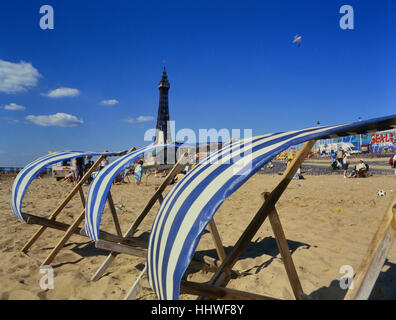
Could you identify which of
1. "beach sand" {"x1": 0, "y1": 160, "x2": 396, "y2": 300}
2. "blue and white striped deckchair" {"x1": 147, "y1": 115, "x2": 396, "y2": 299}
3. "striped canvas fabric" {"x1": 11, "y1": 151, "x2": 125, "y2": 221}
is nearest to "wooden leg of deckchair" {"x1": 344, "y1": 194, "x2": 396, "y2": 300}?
"blue and white striped deckchair" {"x1": 147, "y1": 115, "x2": 396, "y2": 299}

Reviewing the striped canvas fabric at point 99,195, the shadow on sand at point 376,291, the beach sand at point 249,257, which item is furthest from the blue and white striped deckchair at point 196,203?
the shadow on sand at point 376,291

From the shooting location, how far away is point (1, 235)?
4.83 meters

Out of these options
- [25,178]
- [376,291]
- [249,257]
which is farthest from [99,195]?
[376,291]

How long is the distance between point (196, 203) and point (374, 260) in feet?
2.99

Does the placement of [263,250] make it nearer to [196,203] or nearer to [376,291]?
[376,291]

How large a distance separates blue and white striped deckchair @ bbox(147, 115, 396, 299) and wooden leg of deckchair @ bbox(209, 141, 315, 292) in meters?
0.31

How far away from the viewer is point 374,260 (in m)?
1.20

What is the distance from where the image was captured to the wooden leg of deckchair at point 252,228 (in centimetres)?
176

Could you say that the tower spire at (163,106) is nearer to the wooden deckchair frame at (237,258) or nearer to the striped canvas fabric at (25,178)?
the striped canvas fabric at (25,178)

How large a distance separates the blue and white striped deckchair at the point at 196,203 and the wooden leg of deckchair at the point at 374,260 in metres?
0.52

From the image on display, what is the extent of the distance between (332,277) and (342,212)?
3574mm

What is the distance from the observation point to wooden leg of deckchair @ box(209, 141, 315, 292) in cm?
176
